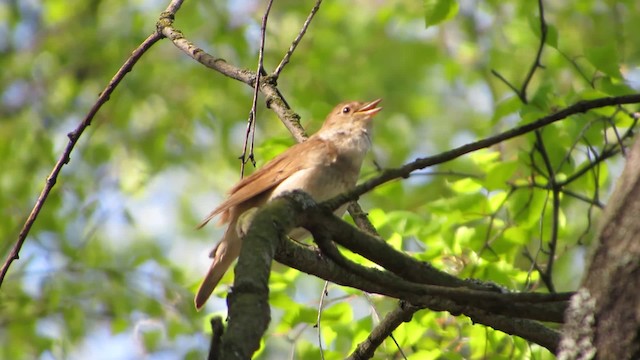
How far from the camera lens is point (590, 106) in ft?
8.35

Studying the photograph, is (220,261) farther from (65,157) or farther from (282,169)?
(65,157)

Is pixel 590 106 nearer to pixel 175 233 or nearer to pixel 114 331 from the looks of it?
pixel 114 331

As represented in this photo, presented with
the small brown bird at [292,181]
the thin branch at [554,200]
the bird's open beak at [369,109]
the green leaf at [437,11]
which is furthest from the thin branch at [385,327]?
the bird's open beak at [369,109]

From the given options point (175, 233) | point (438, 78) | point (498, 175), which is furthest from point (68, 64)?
point (498, 175)

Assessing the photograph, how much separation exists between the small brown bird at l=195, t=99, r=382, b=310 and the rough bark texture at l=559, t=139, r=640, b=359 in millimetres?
2448

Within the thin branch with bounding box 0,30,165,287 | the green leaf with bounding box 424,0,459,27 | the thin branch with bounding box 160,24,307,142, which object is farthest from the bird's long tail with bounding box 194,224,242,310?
the green leaf with bounding box 424,0,459,27

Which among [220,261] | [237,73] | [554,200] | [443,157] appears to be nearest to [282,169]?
[220,261]

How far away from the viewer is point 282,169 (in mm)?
4508

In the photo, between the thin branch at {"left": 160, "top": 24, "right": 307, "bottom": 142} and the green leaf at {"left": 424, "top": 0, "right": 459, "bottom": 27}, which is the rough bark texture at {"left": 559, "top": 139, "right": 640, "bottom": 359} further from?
the green leaf at {"left": 424, "top": 0, "right": 459, "bottom": 27}

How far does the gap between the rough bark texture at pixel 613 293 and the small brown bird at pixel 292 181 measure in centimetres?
245

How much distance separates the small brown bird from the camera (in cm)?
439

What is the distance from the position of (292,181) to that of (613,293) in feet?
8.70

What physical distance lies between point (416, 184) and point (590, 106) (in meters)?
8.77

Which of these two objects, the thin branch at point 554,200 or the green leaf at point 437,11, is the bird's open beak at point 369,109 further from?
the thin branch at point 554,200
